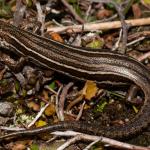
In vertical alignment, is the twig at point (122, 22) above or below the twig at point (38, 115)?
above

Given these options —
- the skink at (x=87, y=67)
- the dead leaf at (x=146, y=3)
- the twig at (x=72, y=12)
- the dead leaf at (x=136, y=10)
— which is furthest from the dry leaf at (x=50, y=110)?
the dead leaf at (x=146, y=3)

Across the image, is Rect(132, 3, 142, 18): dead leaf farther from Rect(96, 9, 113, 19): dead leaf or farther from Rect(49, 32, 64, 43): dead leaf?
Rect(49, 32, 64, 43): dead leaf

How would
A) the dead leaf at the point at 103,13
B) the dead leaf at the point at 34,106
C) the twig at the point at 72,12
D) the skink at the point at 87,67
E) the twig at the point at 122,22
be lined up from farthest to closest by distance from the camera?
the dead leaf at the point at 103,13 → the twig at the point at 72,12 → the twig at the point at 122,22 → the dead leaf at the point at 34,106 → the skink at the point at 87,67

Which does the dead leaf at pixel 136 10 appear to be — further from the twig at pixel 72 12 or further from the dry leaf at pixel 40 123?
the dry leaf at pixel 40 123

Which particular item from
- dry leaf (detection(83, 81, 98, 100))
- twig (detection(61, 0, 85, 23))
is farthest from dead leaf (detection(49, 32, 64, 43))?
dry leaf (detection(83, 81, 98, 100))

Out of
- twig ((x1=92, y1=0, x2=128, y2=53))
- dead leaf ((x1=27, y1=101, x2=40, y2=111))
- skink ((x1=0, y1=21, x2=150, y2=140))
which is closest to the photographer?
skink ((x1=0, y1=21, x2=150, y2=140))

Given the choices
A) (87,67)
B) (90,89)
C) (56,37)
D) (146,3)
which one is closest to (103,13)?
(146,3)

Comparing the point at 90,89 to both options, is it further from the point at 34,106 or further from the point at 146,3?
the point at 146,3

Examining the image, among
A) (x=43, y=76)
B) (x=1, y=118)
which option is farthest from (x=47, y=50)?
(x=1, y=118)
